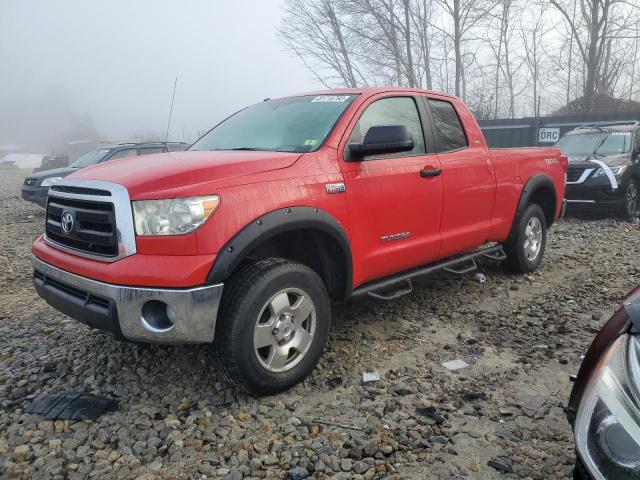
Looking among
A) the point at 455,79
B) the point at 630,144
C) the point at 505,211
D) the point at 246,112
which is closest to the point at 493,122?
the point at 455,79

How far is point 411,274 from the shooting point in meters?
3.75

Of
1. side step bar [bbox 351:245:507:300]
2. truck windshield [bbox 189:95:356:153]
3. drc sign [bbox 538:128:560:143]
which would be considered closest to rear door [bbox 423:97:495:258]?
side step bar [bbox 351:245:507:300]

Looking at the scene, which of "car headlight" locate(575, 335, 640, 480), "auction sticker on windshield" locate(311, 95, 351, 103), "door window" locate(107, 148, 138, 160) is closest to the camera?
"car headlight" locate(575, 335, 640, 480)

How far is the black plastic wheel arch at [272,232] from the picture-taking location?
2.54 m

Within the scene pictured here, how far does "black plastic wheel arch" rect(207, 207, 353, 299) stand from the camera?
2.54 m

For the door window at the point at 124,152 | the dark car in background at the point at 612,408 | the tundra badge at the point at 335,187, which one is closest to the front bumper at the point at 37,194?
the door window at the point at 124,152

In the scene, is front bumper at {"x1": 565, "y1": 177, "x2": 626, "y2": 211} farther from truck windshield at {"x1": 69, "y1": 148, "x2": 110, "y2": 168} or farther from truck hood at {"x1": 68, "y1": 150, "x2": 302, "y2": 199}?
truck windshield at {"x1": 69, "y1": 148, "x2": 110, "y2": 168}

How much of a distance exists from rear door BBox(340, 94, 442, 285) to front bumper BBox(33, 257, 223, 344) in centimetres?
112

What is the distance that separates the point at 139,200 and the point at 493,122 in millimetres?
17697

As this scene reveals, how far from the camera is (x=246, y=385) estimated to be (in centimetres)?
273

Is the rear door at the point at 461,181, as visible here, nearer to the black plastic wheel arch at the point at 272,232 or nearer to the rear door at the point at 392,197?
the rear door at the point at 392,197

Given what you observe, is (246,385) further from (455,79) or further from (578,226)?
(455,79)

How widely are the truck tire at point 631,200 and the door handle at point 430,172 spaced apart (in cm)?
645

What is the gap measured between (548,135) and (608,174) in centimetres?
886
